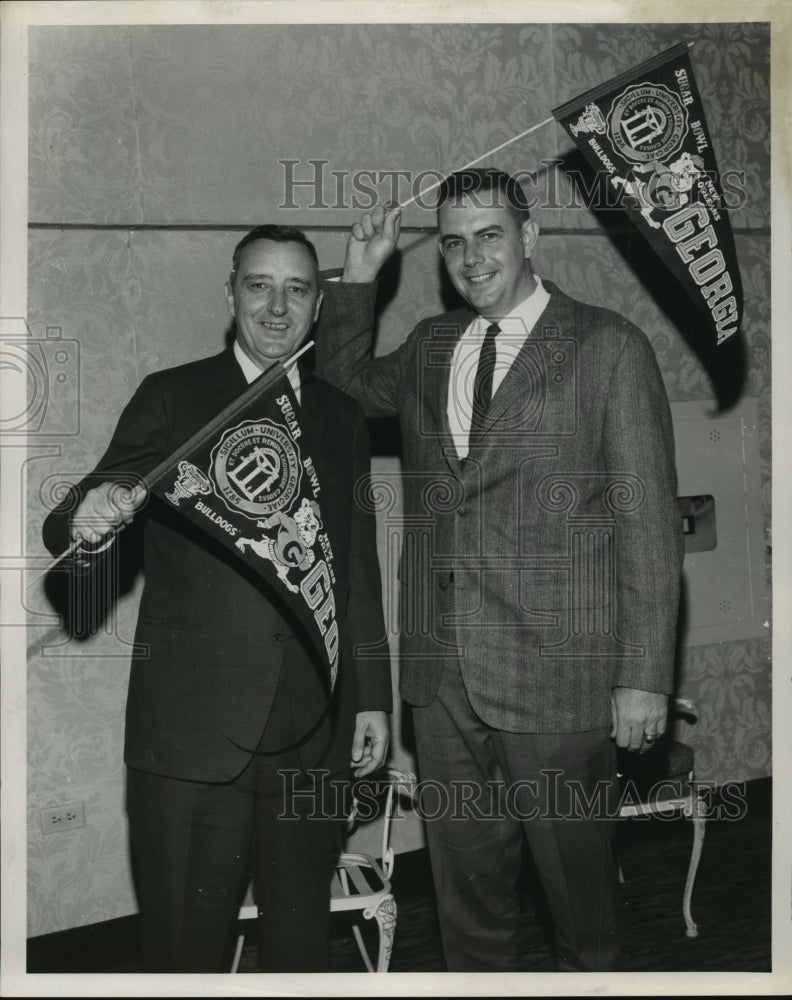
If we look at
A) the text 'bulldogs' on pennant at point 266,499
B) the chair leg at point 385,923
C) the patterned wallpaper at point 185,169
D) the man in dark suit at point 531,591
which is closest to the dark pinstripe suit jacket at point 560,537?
the man in dark suit at point 531,591

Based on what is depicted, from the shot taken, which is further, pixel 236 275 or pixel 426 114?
pixel 426 114

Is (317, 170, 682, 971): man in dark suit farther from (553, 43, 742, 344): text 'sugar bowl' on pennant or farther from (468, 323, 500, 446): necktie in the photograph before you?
(553, 43, 742, 344): text 'sugar bowl' on pennant

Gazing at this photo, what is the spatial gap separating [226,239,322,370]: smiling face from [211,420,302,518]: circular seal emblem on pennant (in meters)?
0.18

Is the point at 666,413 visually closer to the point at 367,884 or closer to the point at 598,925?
the point at 598,925

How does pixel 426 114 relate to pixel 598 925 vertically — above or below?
above

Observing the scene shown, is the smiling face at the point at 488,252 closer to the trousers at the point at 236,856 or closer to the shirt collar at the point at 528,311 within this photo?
the shirt collar at the point at 528,311

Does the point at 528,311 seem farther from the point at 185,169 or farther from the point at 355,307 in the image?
the point at 185,169

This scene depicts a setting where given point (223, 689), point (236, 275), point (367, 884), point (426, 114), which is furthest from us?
point (426, 114)

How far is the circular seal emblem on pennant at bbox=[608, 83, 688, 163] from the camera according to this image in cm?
213

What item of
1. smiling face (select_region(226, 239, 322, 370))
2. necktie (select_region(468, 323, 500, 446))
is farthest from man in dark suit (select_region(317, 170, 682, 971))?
smiling face (select_region(226, 239, 322, 370))

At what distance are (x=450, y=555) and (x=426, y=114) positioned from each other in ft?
3.48

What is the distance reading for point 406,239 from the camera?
8.40 feet

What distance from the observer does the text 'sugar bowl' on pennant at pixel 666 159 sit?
2.13 meters

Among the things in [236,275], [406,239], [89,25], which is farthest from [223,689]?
[89,25]
